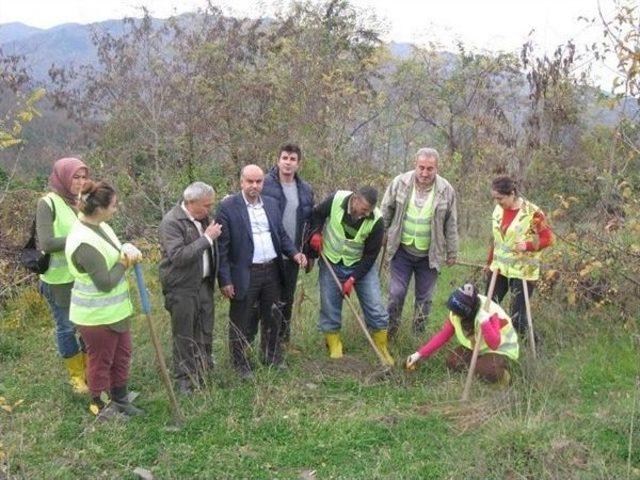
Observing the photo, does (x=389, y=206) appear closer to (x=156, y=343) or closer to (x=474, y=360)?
(x=474, y=360)

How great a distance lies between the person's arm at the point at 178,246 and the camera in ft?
13.4

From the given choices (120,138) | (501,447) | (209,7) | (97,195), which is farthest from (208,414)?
(209,7)

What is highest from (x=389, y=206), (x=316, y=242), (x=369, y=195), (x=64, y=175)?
(x=64, y=175)

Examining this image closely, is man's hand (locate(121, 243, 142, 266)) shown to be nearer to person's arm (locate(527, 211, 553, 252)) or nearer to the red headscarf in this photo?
the red headscarf

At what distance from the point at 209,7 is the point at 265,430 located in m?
8.71

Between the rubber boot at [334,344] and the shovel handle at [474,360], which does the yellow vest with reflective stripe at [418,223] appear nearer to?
the shovel handle at [474,360]

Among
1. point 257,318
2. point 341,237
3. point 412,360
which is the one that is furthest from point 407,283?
point 257,318

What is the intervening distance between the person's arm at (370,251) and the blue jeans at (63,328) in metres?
2.10

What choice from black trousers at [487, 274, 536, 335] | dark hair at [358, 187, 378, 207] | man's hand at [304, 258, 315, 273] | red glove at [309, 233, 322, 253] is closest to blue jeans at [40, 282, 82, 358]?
man's hand at [304, 258, 315, 273]

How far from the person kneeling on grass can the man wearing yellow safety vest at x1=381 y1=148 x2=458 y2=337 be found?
65cm

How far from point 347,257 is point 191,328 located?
1.33 meters

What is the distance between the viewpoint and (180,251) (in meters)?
4.09

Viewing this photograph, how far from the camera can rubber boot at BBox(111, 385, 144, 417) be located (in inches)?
165

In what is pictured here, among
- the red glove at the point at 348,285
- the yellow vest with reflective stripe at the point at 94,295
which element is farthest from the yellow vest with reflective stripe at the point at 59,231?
the red glove at the point at 348,285
